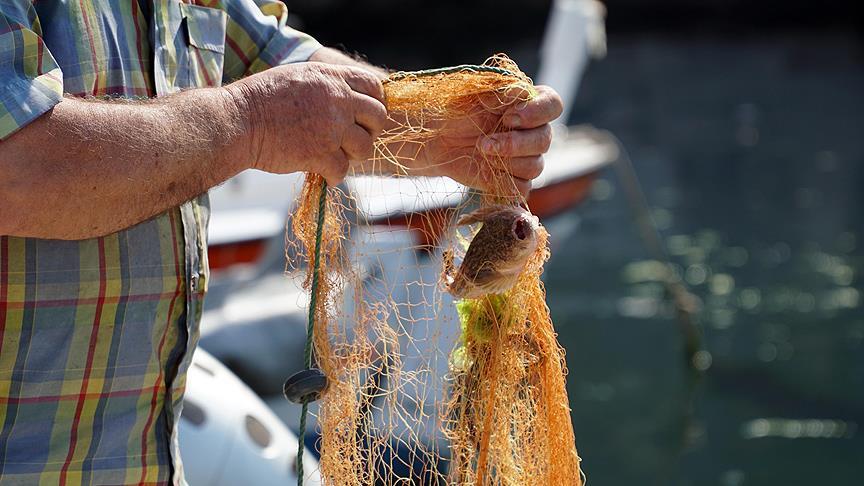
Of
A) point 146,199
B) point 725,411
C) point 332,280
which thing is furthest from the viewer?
point 725,411

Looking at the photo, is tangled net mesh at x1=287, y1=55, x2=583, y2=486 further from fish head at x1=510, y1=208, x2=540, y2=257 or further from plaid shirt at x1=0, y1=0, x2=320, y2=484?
plaid shirt at x1=0, y1=0, x2=320, y2=484

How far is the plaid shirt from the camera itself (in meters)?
1.66

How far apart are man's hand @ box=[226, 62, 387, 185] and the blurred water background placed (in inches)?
169

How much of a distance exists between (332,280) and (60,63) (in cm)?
68

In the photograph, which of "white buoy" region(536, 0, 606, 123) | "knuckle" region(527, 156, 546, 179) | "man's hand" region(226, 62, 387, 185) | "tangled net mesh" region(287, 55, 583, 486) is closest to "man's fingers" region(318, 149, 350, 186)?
"man's hand" region(226, 62, 387, 185)

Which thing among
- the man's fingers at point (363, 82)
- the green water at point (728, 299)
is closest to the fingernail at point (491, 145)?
the man's fingers at point (363, 82)

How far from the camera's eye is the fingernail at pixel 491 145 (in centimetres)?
190

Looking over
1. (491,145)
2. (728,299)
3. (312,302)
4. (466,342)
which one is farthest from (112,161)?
(728,299)

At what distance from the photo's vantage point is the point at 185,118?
5.30 feet

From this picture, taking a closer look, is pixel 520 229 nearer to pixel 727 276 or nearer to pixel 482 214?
pixel 482 214

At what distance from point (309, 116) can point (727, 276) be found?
7760mm

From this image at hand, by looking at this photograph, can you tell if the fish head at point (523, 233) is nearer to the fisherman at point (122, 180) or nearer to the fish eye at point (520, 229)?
the fish eye at point (520, 229)

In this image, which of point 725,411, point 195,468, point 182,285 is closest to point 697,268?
point 725,411

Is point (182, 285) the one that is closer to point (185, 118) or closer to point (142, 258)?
point (142, 258)
